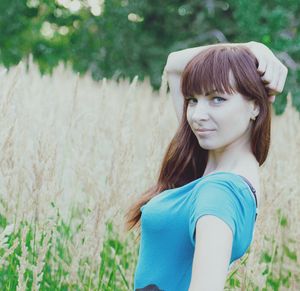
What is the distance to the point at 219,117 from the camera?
5.50 ft

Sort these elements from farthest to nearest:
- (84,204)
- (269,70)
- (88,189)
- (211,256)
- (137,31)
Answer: (137,31) → (84,204) → (88,189) → (269,70) → (211,256)

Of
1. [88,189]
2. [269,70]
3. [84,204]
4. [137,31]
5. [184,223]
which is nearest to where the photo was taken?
[184,223]

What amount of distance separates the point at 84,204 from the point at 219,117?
1.76 metres

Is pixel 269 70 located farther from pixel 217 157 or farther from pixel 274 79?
pixel 217 157

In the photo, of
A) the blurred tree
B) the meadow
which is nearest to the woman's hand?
the meadow

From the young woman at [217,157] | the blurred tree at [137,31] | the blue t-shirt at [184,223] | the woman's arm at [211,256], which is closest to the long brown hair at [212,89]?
the young woman at [217,157]

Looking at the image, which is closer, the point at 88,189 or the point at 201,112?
the point at 201,112

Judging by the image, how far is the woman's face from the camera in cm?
168

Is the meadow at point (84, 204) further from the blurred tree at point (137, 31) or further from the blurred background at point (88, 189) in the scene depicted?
the blurred tree at point (137, 31)

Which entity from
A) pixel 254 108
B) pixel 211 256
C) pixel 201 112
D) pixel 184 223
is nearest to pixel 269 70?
pixel 254 108

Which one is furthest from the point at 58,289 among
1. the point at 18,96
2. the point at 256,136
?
the point at 256,136

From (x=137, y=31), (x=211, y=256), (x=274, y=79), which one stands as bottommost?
(x=211, y=256)

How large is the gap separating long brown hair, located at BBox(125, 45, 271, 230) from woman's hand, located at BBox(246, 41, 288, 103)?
0.6 inches

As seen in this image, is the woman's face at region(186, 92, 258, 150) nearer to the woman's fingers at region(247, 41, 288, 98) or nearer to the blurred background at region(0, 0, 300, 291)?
the woman's fingers at region(247, 41, 288, 98)
